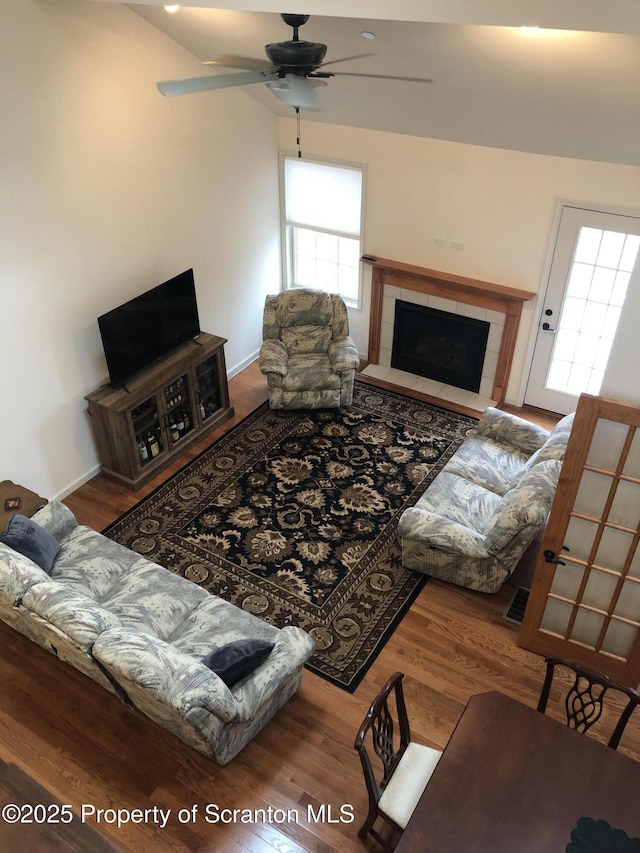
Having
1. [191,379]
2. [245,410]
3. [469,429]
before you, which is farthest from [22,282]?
[469,429]

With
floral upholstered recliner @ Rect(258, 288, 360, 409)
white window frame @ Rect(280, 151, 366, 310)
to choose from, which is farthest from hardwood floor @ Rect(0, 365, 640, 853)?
white window frame @ Rect(280, 151, 366, 310)

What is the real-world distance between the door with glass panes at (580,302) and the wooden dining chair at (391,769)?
3.45 m

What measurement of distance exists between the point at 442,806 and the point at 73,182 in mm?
4564

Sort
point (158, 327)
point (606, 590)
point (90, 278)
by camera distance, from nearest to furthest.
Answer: point (606, 590), point (90, 278), point (158, 327)

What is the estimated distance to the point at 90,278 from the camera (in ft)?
17.3

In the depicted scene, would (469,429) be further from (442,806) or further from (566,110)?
(442,806)

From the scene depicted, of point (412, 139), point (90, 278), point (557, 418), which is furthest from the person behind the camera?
point (557, 418)

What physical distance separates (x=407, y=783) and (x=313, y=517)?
99.5 inches

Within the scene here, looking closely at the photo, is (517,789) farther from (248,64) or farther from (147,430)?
(147,430)

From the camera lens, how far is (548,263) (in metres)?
5.96

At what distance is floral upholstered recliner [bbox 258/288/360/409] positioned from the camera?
21.1 feet

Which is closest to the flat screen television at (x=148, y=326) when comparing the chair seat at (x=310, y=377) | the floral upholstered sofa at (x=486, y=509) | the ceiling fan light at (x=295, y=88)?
the chair seat at (x=310, y=377)

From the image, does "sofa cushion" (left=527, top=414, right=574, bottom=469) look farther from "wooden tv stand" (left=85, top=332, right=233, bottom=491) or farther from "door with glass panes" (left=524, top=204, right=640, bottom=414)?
"wooden tv stand" (left=85, top=332, right=233, bottom=491)

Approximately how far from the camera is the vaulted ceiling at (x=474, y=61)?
2.75 metres
